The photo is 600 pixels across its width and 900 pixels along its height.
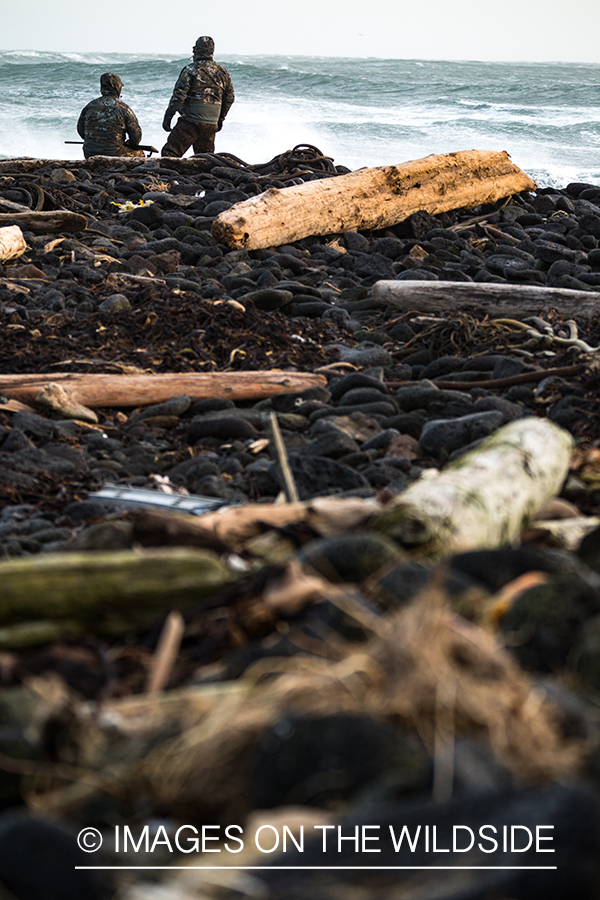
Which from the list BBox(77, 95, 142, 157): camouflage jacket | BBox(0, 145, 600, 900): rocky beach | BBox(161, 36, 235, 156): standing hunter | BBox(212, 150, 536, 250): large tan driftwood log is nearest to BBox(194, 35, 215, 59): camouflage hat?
BBox(161, 36, 235, 156): standing hunter

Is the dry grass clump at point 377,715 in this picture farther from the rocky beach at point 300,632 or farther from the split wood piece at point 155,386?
the split wood piece at point 155,386

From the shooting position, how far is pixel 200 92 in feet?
39.8

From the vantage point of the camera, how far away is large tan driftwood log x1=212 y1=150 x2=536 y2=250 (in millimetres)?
7727

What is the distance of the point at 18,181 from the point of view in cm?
930

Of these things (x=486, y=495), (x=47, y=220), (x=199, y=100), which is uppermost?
(x=199, y=100)

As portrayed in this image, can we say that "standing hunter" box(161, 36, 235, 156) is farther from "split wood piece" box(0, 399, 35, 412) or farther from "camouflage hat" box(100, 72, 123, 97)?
"split wood piece" box(0, 399, 35, 412)

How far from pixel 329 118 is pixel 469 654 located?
30662 millimetres

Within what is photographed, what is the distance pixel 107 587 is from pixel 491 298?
4.71 meters

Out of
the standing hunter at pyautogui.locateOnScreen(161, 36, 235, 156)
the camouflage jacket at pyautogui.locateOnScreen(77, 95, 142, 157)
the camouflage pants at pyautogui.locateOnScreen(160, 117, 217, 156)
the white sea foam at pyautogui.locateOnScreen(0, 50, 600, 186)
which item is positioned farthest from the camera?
the white sea foam at pyautogui.locateOnScreen(0, 50, 600, 186)

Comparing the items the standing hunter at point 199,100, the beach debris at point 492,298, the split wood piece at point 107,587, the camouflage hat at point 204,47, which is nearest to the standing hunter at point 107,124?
the standing hunter at point 199,100

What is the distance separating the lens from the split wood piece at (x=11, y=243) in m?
7.09

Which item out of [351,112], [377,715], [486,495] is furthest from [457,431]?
[351,112]

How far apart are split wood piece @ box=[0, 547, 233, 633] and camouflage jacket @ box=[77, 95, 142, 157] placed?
1112 cm

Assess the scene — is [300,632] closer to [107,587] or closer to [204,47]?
[107,587]
